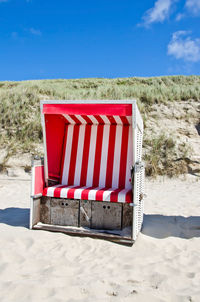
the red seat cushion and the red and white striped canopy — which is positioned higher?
the red and white striped canopy

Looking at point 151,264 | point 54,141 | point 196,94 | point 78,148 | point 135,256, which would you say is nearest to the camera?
point 151,264

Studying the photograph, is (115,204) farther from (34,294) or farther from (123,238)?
(34,294)

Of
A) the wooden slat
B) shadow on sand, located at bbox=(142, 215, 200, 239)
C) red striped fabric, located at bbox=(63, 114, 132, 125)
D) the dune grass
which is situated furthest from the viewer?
the dune grass

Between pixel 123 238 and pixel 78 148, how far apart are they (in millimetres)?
1830

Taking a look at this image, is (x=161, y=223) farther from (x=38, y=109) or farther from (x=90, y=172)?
(x=38, y=109)

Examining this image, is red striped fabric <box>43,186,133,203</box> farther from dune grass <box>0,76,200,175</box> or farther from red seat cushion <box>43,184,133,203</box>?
dune grass <box>0,76,200,175</box>

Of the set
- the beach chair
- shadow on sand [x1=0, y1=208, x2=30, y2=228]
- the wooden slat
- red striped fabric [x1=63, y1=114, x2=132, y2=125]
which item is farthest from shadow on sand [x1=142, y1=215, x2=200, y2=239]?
shadow on sand [x1=0, y1=208, x2=30, y2=228]

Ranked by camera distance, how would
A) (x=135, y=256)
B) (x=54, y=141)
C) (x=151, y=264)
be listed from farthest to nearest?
(x=54, y=141) → (x=135, y=256) → (x=151, y=264)

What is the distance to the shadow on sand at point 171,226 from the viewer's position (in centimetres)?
364

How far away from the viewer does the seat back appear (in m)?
4.21

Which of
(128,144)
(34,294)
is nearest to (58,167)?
(128,144)

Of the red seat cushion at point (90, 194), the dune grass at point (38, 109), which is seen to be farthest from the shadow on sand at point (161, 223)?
the dune grass at point (38, 109)

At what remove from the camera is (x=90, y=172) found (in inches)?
171

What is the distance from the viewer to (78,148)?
4488mm
